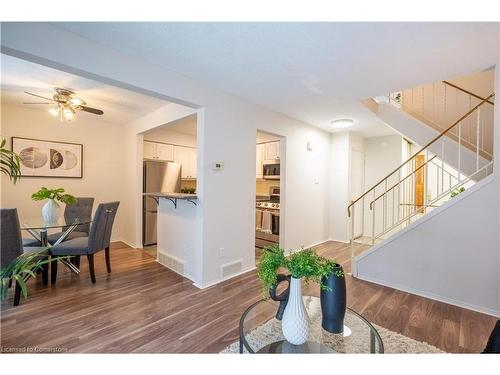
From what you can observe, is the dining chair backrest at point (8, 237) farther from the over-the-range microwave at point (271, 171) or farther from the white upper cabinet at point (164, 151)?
the over-the-range microwave at point (271, 171)

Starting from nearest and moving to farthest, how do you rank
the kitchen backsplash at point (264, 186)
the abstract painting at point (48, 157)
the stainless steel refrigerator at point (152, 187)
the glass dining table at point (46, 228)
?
the glass dining table at point (46, 228) < the abstract painting at point (48, 157) < the stainless steel refrigerator at point (152, 187) < the kitchen backsplash at point (264, 186)

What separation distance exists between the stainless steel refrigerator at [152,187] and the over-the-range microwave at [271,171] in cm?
196

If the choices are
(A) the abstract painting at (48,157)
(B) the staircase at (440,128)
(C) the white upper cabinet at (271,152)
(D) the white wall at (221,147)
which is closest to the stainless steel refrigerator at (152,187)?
(D) the white wall at (221,147)

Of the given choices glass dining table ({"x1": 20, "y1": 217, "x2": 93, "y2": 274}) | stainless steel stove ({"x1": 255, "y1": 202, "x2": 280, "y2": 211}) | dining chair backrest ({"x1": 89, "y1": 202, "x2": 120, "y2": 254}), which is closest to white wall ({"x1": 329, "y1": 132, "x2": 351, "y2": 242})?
stainless steel stove ({"x1": 255, "y1": 202, "x2": 280, "y2": 211})

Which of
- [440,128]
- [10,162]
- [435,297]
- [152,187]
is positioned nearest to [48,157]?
[152,187]

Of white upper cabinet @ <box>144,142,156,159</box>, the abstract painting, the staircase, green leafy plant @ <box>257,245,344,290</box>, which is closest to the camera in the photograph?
green leafy plant @ <box>257,245,344,290</box>

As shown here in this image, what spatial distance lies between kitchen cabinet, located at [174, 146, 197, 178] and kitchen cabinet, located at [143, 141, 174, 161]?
0.14m

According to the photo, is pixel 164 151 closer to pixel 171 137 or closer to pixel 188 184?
pixel 171 137

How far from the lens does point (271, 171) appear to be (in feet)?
15.5

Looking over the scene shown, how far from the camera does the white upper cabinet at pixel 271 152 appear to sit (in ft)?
15.4

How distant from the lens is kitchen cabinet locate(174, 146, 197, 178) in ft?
16.8

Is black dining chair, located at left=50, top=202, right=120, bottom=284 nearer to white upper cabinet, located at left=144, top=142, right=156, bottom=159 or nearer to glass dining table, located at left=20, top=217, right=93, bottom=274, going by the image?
glass dining table, located at left=20, top=217, right=93, bottom=274
